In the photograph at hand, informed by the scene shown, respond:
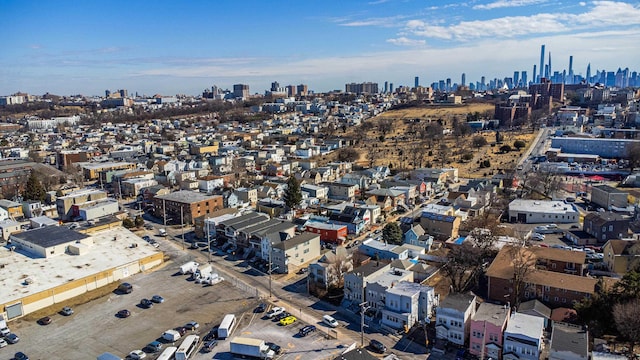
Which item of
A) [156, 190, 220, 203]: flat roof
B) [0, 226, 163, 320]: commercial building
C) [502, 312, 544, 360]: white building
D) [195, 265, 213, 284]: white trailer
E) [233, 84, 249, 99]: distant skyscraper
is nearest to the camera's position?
[502, 312, 544, 360]: white building

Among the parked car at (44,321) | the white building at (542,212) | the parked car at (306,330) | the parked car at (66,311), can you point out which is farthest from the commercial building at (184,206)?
the white building at (542,212)

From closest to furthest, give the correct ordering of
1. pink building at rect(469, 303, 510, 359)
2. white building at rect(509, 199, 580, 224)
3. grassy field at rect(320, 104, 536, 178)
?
1. pink building at rect(469, 303, 510, 359)
2. white building at rect(509, 199, 580, 224)
3. grassy field at rect(320, 104, 536, 178)

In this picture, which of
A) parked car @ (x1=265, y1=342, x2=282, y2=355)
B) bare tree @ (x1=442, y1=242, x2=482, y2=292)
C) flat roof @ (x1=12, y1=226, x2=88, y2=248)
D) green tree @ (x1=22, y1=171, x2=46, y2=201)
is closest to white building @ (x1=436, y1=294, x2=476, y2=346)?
bare tree @ (x1=442, y1=242, x2=482, y2=292)

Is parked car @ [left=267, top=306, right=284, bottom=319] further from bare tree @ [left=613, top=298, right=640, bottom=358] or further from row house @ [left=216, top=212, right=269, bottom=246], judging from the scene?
bare tree @ [left=613, top=298, right=640, bottom=358]

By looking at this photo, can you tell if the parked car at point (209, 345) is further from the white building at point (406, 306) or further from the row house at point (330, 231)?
the row house at point (330, 231)

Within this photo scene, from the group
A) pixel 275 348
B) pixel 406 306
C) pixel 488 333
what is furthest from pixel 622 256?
pixel 275 348

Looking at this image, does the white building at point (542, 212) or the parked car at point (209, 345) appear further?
the white building at point (542, 212)

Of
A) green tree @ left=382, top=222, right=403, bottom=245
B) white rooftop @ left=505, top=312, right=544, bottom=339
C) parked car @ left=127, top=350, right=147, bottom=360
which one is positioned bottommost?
parked car @ left=127, top=350, right=147, bottom=360
